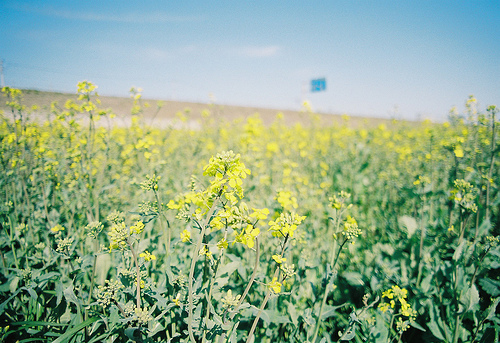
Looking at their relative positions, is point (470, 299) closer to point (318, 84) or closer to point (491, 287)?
point (491, 287)

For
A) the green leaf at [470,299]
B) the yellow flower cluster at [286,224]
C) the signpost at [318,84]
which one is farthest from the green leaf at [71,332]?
the signpost at [318,84]

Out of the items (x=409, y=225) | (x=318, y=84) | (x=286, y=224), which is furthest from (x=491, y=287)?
(x=318, y=84)

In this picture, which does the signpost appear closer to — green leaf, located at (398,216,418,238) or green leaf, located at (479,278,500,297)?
green leaf, located at (398,216,418,238)

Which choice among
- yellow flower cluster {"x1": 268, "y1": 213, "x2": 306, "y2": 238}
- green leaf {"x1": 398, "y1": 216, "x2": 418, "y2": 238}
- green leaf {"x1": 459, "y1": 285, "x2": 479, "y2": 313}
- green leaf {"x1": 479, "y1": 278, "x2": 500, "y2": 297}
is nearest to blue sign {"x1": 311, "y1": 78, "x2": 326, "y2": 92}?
green leaf {"x1": 398, "y1": 216, "x2": 418, "y2": 238}

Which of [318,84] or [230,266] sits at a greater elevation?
[318,84]

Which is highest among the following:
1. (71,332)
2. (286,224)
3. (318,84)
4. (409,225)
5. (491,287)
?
(318,84)

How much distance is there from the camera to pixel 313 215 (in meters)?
3.71

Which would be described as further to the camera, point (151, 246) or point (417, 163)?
point (417, 163)

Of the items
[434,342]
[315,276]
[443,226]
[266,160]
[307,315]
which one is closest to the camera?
[307,315]

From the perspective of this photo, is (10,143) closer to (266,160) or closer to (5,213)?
(5,213)

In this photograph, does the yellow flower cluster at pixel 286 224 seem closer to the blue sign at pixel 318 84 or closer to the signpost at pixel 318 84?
the signpost at pixel 318 84

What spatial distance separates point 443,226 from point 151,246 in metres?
3.38

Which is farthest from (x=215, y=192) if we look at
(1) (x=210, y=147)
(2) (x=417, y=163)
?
(2) (x=417, y=163)

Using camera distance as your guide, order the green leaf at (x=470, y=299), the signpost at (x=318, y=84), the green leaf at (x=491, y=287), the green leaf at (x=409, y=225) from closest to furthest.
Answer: the green leaf at (x=470, y=299)
the green leaf at (x=491, y=287)
the green leaf at (x=409, y=225)
the signpost at (x=318, y=84)
